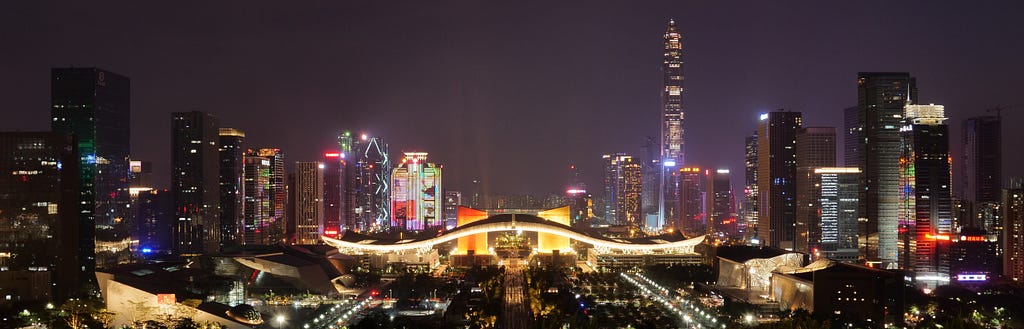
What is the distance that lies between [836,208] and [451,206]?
3235 inches

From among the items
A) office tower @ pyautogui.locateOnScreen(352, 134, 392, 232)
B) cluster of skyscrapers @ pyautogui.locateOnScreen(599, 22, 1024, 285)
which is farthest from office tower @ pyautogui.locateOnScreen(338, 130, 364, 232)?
cluster of skyscrapers @ pyautogui.locateOnScreen(599, 22, 1024, 285)

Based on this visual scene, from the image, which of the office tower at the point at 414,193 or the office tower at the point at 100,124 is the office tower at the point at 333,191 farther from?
the office tower at the point at 100,124

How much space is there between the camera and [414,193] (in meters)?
134

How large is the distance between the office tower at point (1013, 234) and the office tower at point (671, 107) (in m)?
77.3

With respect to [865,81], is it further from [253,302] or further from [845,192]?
[253,302]

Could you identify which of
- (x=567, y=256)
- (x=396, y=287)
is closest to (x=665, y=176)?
(x=567, y=256)

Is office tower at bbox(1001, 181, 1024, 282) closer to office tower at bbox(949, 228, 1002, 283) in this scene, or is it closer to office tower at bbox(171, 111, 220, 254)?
office tower at bbox(949, 228, 1002, 283)

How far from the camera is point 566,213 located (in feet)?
295

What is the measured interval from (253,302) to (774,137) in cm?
6420

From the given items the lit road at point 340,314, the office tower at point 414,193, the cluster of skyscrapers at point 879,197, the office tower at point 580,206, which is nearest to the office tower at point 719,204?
the cluster of skyscrapers at point 879,197

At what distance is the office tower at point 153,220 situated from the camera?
9081cm

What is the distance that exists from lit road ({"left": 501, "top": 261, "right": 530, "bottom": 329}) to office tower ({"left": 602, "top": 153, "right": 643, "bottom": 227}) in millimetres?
76743

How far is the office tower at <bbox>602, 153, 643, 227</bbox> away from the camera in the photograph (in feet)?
482

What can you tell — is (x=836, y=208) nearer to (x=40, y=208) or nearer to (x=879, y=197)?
(x=879, y=197)
